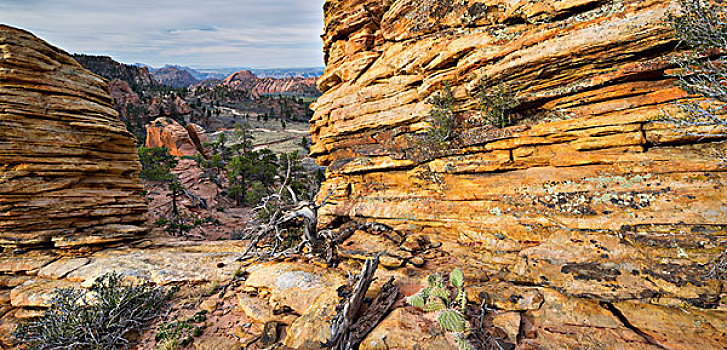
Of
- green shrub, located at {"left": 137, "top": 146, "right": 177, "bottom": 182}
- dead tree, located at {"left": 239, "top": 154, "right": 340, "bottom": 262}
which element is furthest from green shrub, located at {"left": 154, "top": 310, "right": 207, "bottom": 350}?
green shrub, located at {"left": 137, "top": 146, "right": 177, "bottom": 182}

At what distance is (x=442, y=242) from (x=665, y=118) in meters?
6.13

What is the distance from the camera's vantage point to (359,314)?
6.27m

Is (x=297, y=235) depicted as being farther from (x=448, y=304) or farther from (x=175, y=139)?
(x=175, y=139)

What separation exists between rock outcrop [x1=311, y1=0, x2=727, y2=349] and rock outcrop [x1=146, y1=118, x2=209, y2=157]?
50.0 meters

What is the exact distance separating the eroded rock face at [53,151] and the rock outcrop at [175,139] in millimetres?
38991

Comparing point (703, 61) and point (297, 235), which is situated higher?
point (703, 61)

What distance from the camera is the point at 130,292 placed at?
27.7 feet

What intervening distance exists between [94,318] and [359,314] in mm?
7428

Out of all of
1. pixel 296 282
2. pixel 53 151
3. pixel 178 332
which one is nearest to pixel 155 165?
pixel 53 151

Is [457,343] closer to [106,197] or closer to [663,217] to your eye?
[663,217]

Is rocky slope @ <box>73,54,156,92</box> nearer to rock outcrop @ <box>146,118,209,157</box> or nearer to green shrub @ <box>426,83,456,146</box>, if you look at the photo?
rock outcrop @ <box>146,118,209,157</box>

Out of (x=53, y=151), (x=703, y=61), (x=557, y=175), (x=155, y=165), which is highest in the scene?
(x=703, y=61)

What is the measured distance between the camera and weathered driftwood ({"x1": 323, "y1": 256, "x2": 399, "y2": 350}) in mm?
5471

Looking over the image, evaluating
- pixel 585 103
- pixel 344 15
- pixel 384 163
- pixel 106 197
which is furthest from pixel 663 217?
pixel 106 197
